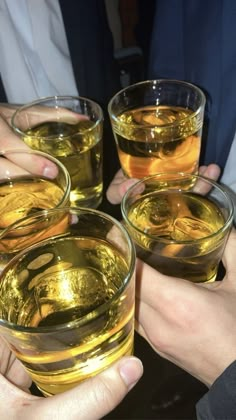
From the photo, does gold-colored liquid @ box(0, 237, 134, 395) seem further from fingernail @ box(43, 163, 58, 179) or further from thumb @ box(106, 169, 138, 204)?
thumb @ box(106, 169, 138, 204)

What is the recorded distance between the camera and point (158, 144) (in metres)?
0.77

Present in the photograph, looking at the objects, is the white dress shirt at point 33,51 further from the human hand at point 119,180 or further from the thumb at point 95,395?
the thumb at point 95,395

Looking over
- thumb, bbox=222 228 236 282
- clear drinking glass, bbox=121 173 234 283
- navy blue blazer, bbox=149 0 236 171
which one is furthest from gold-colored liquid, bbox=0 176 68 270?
navy blue blazer, bbox=149 0 236 171

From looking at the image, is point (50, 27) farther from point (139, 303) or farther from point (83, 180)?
point (139, 303)

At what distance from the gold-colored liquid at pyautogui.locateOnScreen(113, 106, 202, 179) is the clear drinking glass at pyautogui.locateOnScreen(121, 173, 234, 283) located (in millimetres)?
67

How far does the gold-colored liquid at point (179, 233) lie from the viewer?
62cm

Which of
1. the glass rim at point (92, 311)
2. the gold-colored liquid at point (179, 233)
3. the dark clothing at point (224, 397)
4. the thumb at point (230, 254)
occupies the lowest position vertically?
the dark clothing at point (224, 397)

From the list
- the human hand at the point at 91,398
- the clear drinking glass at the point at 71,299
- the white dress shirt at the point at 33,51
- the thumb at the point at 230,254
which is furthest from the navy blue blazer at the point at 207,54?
the human hand at the point at 91,398

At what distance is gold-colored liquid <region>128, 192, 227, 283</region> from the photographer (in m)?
0.62

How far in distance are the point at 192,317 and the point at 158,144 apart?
0.29m

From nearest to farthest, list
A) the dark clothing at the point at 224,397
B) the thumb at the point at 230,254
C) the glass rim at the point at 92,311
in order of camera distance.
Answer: the glass rim at the point at 92,311 < the dark clothing at the point at 224,397 < the thumb at the point at 230,254

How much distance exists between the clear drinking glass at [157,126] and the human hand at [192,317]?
23cm

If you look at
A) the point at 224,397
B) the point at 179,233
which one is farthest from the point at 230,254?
the point at 224,397

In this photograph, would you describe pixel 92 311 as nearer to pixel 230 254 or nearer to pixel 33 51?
pixel 230 254
